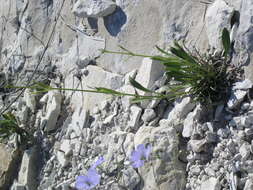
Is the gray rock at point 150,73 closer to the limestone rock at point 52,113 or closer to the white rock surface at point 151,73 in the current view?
the white rock surface at point 151,73

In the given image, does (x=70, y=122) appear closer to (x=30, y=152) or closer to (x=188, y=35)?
(x=30, y=152)

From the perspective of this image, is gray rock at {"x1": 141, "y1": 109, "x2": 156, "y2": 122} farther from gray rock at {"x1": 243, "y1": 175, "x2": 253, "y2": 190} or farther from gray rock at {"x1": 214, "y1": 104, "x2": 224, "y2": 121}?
gray rock at {"x1": 243, "y1": 175, "x2": 253, "y2": 190}

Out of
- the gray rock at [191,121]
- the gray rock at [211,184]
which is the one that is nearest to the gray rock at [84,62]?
the gray rock at [191,121]

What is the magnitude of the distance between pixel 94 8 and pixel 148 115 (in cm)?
80

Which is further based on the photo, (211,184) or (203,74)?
(203,74)

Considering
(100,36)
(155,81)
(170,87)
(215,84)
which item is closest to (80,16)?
(100,36)

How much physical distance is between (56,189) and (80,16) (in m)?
0.99

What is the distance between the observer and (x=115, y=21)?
2.42 m

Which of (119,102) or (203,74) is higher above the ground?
(203,74)

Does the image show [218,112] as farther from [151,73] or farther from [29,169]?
[29,169]

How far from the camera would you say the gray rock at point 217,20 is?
185cm

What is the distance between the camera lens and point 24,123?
8.43 feet

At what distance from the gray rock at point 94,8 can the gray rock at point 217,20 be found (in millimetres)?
650

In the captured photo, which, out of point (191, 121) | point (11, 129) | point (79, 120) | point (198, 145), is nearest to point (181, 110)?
point (191, 121)
